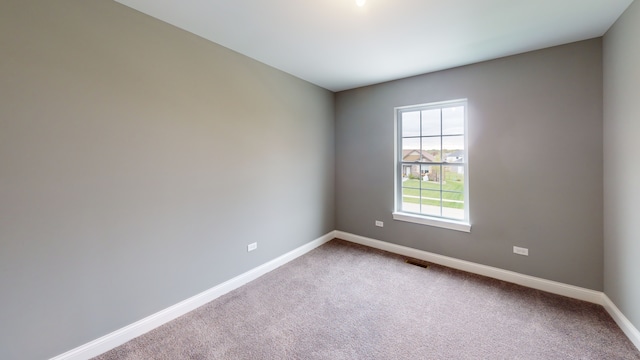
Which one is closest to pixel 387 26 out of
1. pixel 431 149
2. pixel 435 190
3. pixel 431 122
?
pixel 431 122

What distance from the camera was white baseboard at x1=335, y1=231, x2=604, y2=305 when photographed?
2381 millimetres

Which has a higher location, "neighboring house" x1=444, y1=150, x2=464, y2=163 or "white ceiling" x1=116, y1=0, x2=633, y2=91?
"white ceiling" x1=116, y1=0, x2=633, y2=91

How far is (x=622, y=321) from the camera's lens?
6.40ft

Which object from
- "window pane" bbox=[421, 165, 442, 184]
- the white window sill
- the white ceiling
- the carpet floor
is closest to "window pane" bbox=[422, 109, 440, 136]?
"window pane" bbox=[421, 165, 442, 184]

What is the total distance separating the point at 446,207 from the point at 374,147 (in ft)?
4.34

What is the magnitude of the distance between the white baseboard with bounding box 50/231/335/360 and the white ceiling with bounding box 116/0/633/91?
2484 mm

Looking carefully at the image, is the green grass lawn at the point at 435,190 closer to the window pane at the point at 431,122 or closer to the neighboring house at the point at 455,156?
the neighboring house at the point at 455,156

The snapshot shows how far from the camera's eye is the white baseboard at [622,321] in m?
1.79

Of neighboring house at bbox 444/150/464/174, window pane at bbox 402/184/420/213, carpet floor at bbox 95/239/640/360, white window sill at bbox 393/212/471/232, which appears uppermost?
neighboring house at bbox 444/150/464/174

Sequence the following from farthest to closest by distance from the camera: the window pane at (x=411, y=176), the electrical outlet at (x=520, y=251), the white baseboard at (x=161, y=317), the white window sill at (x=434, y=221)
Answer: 1. the window pane at (x=411, y=176)
2. the white window sill at (x=434, y=221)
3. the electrical outlet at (x=520, y=251)
4. the white baseboard at (x=161, y=317)

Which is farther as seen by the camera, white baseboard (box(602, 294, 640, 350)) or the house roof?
the house roof

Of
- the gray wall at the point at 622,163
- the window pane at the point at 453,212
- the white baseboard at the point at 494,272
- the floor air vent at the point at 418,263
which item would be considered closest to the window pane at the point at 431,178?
the window pane at the point at 453,212

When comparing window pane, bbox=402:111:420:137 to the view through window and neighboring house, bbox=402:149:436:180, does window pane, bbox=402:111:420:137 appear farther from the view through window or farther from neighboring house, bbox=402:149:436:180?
neighboring house, bbox=402:149:436:180

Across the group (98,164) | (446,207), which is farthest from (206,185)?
(446,207)
